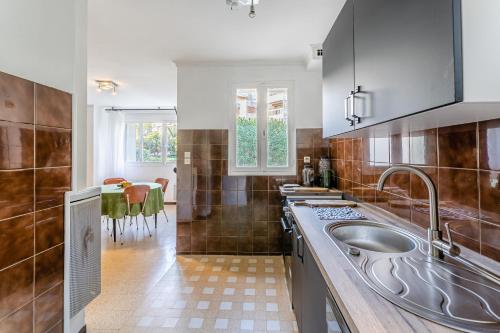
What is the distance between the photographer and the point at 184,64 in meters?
3.11

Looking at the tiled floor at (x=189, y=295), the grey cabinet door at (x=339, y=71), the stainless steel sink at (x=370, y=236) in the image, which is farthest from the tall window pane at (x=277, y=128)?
the stainless steel sink at (x=370, y=236)

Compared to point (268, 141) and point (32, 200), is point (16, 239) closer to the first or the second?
point (32, 200)

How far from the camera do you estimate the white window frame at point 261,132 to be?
3.14 metres

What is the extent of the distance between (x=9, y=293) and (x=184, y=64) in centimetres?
270

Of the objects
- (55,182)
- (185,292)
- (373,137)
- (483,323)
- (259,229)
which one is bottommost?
(185,292)

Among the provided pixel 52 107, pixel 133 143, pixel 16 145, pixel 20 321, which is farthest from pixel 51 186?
pixel 133 143

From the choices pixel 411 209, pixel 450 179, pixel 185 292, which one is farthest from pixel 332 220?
pixel 185 292

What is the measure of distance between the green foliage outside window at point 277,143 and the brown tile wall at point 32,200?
2.11m

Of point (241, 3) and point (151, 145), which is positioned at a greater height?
point (241, 3)

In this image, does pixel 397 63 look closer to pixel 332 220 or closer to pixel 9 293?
pixel 332 220

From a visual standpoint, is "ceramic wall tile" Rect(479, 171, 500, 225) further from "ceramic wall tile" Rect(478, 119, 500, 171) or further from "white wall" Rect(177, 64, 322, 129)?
"white wall" Rect(177, 64, 322, 129)

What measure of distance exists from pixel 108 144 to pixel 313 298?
20.4ft

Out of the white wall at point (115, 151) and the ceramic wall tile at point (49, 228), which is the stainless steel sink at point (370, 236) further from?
the white wall at point (115, 151)

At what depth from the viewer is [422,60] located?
0.73 metres
